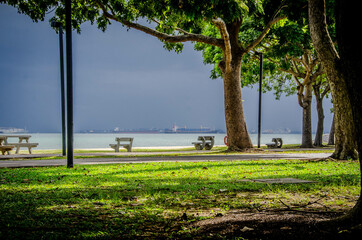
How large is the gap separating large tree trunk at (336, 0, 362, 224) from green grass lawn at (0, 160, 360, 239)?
1.47 meters

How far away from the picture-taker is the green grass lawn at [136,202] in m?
3.44

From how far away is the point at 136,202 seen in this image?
4.91 metres

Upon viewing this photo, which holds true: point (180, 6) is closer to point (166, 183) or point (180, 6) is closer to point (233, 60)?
point (233, 60)

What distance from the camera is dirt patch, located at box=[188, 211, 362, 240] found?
2.92 metres

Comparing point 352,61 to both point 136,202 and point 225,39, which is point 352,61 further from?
point 225,39

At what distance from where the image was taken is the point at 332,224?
309 centimetres

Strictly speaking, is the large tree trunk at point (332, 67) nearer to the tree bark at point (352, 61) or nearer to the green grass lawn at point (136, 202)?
the green grass lawn at point (136, 202)


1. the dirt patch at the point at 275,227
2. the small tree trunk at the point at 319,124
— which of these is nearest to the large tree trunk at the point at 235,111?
the small tree trunk at the point at 319,124

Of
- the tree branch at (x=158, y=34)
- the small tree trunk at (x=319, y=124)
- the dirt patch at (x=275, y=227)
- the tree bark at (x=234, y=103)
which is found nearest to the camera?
the dirt patch at (x=275, y=227)

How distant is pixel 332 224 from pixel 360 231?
0.35 meters

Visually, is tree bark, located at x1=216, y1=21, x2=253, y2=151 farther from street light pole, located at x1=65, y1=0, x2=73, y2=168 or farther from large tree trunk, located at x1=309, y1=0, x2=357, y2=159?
street light pole, located at x1=65, y1=0, x2=73, y2=168

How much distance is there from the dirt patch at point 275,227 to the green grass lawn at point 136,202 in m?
Answer: 0.25

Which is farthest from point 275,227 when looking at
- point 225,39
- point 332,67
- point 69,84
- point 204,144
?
point 204,144

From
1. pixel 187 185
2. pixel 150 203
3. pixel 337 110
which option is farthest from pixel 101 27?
pixel 150 203
